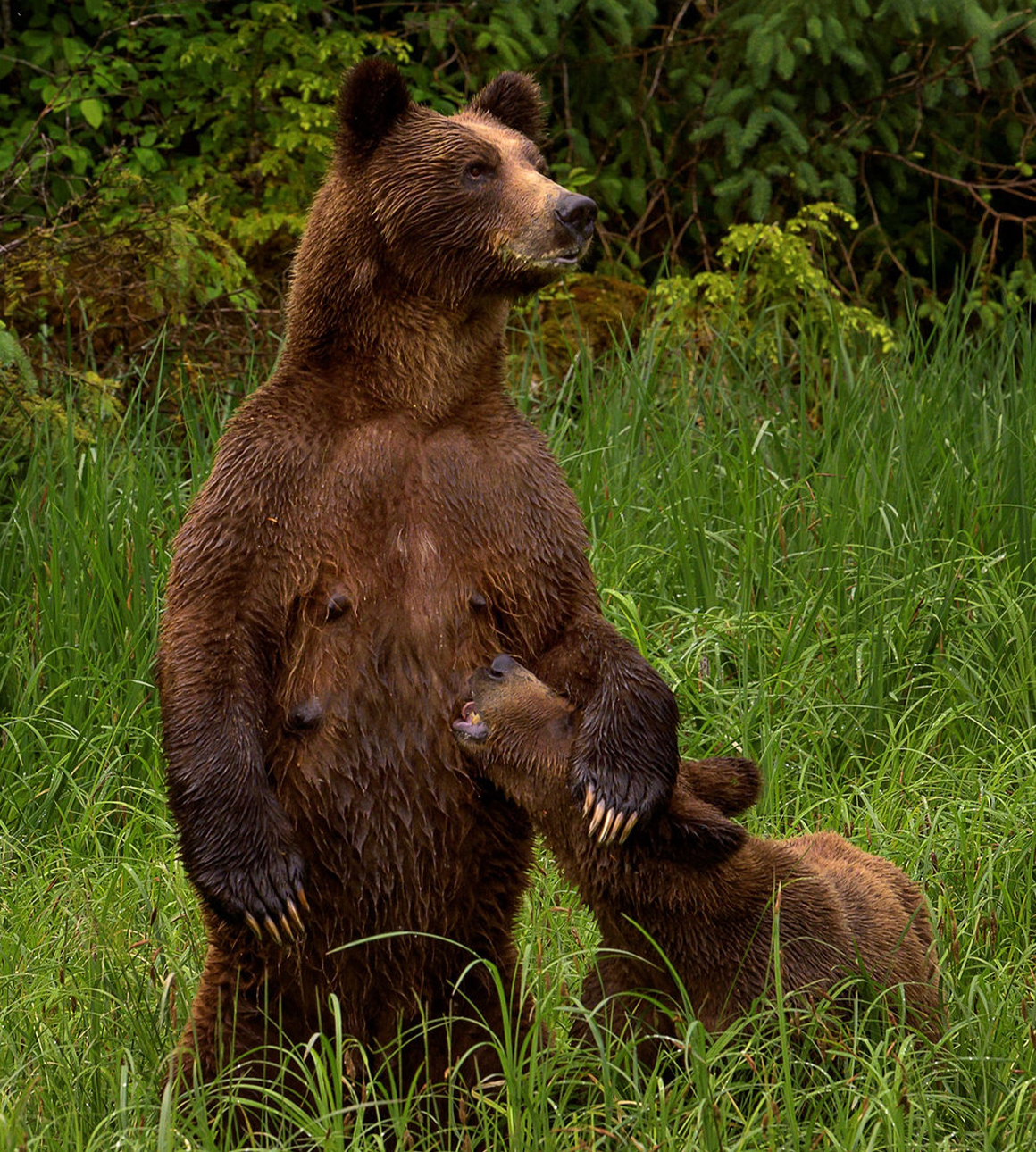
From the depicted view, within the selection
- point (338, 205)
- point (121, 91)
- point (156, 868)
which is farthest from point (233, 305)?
point (338, 205)

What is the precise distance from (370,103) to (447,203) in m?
0.25

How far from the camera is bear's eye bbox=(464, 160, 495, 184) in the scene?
10.2 feet

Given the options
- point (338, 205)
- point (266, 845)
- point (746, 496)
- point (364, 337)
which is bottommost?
point (746, 496)

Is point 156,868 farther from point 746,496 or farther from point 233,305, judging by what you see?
point 233,305

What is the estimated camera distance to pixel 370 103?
3.09m

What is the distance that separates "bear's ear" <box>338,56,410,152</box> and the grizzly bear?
1.05m

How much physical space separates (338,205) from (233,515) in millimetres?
653

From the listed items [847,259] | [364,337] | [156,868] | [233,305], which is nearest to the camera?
[364,337]

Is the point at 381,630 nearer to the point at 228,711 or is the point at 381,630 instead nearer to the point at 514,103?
the point at 228,711

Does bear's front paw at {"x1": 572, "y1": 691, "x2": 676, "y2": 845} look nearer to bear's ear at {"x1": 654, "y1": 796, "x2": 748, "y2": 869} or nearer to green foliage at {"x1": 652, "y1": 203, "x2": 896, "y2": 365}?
bear's ear at {"x1": 654, "y1": 796, "x2": 748, "y2": 869}

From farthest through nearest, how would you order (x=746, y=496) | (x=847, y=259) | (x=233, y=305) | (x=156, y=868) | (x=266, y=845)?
1. (x=847, y=259)
2. (x=233, y=305)
3. (x=746, y=496)
4. (x=156, y=868)
5. (x=266, y=845)

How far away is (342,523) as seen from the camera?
2.97 metres

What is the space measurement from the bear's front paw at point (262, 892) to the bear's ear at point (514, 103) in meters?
1.60

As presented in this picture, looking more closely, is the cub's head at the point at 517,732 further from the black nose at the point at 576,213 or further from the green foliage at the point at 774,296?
the green foliage at the point at 774,296
